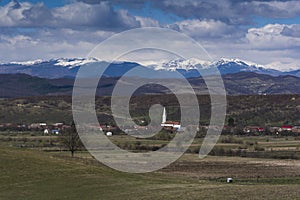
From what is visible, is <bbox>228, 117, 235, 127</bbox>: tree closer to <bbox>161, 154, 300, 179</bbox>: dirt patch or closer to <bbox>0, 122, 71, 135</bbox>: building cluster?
<bbox>0, 122, 71, 135</bbox>: building cluster

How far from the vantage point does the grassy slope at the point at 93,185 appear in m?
42.6

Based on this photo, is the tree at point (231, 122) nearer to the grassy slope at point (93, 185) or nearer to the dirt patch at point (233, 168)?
the dirt patch at point (233, 168)

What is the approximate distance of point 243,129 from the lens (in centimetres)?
15875

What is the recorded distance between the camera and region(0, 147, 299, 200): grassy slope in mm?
42562

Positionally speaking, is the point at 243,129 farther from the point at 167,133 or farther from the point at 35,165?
the point at 35,165

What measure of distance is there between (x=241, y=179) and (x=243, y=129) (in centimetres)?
9769

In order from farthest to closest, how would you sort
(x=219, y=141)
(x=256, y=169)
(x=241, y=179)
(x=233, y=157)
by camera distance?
1. (x=219, y=141)
2. (x=233, y=157)
3. (x=256, y=169)
4. (x=241, y=179)

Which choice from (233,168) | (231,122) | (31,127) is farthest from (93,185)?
(31,127)

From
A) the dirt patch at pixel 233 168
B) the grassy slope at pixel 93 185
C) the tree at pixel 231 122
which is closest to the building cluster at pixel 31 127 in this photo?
the tree at pixel 231 122

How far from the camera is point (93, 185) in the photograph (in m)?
49.1

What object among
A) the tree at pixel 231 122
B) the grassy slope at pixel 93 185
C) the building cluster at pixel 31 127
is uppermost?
the tree at pixel 231 122

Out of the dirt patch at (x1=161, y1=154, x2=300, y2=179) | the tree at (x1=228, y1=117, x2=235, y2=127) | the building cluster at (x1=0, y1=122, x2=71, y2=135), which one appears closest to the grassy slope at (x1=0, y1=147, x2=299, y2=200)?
the dirt patch at (x1=161, y1=154, x2=300, y2=179)

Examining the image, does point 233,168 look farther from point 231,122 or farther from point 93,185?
point 231,122

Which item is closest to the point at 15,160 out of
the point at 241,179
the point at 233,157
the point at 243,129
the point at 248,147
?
the point at 241,179
